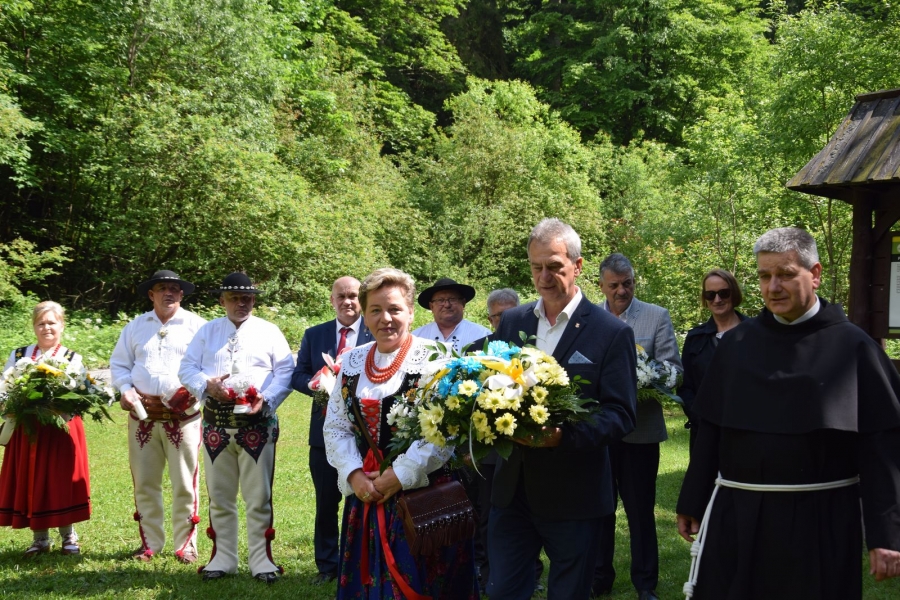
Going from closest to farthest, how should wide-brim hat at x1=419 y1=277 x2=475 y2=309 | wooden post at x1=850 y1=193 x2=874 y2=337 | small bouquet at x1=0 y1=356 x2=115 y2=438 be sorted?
wide-brim hat at x1=419 y1=277 x2=475 y2=309 → small bouquet at x1=0 y1=356 x2=115 y2=438 → wooden post at x1=850 y1=193 x2=874 y2=337

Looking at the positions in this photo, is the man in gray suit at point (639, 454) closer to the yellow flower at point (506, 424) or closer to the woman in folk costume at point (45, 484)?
the yellow flower at point (506, 424)

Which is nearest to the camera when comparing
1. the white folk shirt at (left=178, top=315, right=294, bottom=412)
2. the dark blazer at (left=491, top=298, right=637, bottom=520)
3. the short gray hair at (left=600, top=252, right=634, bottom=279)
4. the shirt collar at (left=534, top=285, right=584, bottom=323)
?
the dark blazer at (left=491, top=298, right=637, bottom=520)

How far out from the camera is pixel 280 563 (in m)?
7.14

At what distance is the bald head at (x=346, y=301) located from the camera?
688cm

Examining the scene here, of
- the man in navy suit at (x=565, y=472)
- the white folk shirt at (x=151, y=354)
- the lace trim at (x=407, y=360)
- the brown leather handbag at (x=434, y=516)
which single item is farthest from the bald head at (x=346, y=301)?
the man in navy suit at (x=565, y=472)

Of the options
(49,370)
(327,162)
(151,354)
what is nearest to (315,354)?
(151,354)

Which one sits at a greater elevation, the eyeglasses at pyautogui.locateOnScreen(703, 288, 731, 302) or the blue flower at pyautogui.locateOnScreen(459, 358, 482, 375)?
the eyeglasses at pyautogui.locateOnScreen(703, 288, 731, 302)

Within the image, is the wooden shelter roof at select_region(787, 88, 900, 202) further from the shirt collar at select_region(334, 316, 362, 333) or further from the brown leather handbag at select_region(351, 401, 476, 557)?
the brown leather handbag at select_region(351, 401, 476, 557)

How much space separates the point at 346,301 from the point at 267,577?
2244mm

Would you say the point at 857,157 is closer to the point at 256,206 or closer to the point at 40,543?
the point at 40,543

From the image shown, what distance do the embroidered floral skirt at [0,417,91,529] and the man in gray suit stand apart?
14.9ft

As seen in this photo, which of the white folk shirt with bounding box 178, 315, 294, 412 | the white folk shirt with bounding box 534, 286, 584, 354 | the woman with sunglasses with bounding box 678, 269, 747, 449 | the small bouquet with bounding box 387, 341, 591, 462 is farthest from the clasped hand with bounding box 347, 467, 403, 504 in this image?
the woman with sunglasses with bounding box 678, 269, 747, 449

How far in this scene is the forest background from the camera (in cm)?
1864

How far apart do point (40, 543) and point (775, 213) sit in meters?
16.6
